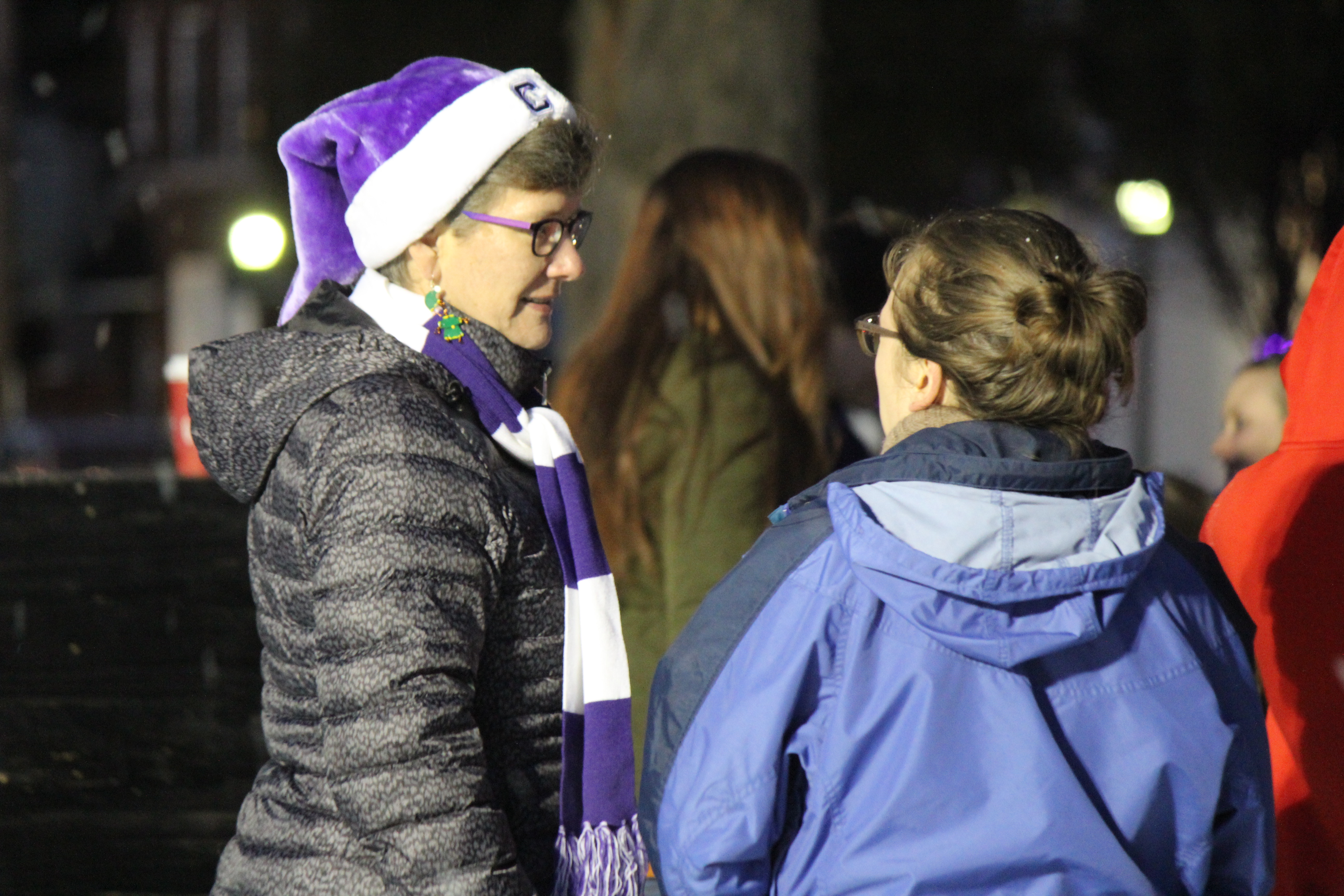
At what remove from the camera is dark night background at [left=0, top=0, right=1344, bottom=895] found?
273 cm

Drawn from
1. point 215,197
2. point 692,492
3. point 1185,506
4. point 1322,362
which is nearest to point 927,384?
point 1322,362

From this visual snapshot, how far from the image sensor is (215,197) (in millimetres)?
28844

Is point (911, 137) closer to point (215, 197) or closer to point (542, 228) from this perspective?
point (542, 228)

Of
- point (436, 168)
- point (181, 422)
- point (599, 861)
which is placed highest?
point (436, 168)

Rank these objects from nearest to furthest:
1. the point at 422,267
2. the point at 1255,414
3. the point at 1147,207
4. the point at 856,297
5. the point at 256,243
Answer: the point at 422,267 < the point at 1255,414 < the point at 856,297 < the point at 256,243 < the point at 1147,207

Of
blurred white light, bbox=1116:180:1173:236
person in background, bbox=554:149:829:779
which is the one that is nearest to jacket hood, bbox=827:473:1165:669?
person in background, bbox=554:149:829:779

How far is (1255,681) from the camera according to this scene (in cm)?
176

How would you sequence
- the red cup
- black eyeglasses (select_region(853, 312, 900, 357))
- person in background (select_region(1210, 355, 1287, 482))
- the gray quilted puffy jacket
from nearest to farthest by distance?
the gray quilted puffy jacket → black eyeglasses (select_region(853, 312, 900, 357)) → person in background (select_region(1210, 355, 1287, 482)) → the red cup

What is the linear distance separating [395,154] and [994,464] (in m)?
0.90

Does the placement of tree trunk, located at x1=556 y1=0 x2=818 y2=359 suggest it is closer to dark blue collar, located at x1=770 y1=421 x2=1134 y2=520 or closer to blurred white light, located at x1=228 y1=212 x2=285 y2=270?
blurred white light, located at x1=228 y1=212 x2=285 y2=270

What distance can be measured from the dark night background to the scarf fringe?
3.91 feet

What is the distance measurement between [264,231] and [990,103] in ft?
35.5

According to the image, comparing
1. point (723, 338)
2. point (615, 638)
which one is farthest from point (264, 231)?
point (615, 638)

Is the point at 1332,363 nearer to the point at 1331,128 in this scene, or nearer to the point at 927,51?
the point at 1331,128
